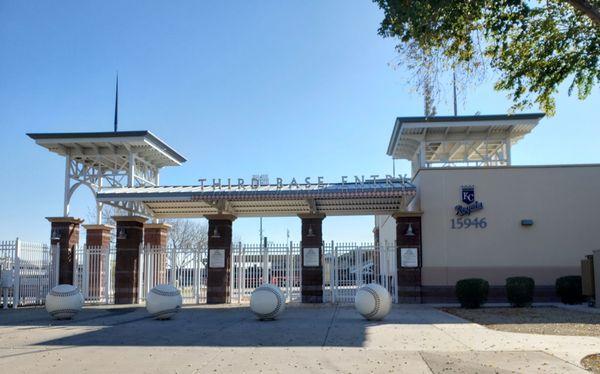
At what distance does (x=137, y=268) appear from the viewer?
75.3ft

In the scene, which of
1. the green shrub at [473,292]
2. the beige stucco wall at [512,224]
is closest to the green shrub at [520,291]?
the green shrub at [473,292]

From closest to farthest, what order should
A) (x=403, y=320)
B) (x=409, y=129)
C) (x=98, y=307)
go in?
(x=403, y=320)
(x=98, y=307)
(x=409, y=129)

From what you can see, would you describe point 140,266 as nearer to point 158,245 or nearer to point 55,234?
point 158,245

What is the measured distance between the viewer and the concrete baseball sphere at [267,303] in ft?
48.1

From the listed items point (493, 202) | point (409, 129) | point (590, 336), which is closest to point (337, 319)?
point (590, 336)

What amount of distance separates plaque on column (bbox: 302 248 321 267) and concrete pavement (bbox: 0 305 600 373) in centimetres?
561

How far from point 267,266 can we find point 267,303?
7.58 meters

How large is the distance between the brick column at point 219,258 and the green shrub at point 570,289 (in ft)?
39.5

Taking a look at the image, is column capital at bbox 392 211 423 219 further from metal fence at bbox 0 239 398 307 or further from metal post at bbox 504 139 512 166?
metal post at bbox 504 139 512 166

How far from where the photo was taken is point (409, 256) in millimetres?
21406

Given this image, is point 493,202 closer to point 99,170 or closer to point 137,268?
point 137,268

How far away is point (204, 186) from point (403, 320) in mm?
11086

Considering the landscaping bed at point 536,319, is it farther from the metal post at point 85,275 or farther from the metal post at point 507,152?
the metal post at point 85,275

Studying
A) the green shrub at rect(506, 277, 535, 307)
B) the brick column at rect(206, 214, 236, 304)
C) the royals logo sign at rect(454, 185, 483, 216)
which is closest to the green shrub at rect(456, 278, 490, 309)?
the green shrub at rect(506, 277, 535, 307)
